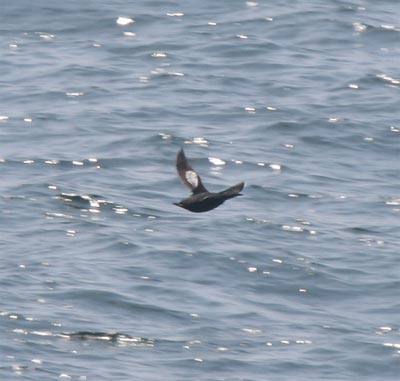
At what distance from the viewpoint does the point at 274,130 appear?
25.4 m

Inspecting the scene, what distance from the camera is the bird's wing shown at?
664 inches

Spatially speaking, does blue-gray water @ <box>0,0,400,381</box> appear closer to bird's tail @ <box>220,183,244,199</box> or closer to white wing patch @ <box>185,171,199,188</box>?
white wing patch @ <box>185,171,199,188</box>

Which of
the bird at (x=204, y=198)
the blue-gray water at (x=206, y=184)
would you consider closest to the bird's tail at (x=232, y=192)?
the bird at (x=204, y=198)

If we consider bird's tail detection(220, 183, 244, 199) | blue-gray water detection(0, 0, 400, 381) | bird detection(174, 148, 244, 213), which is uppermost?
bird's tail detection(220, 183, 244, 199)

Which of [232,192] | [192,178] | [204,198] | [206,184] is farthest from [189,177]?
[206,184]

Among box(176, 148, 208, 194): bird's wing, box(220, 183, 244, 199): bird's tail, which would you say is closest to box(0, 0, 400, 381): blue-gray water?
box(176, 148, 208, 194): bird's wing

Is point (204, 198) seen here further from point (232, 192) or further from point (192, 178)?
point (192, 178)

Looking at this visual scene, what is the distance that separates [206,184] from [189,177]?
19.3 ft

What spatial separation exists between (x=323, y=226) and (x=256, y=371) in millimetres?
4666

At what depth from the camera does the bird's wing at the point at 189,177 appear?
16875 millimetres

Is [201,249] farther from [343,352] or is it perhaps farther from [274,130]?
[274,130]

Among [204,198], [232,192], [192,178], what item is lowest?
[192,178]

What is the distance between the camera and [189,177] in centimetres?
1714

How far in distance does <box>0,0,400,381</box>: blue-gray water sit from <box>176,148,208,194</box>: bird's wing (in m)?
1.96
